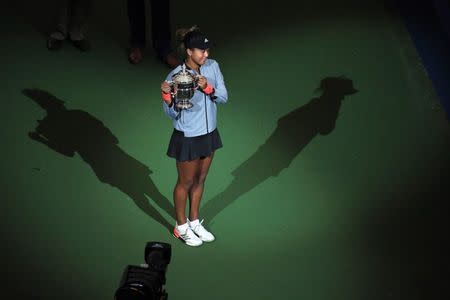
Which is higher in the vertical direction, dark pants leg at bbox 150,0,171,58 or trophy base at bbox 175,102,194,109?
dark pants leg at bbox 150,0,171,58

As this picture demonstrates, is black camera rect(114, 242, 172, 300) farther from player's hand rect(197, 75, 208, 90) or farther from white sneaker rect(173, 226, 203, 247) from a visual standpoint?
white sneaker rect(173, 226, 203, 247)

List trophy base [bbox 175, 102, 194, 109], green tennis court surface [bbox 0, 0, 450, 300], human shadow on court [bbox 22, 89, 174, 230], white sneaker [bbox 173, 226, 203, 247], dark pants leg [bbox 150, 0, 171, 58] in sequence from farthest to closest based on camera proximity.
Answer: dark pants leg [bbox 150, 0, 171, 58]
human shadow on court [bbox 22, 89, 174, 230]
white sneaker [bbox 173, 226, 203, 247]
green tennis court surface [bbox 0, 0, 450, 300]
trophy base [bbox 175, 102, 194, 109]

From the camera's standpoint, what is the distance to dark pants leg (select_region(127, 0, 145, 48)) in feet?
29.6

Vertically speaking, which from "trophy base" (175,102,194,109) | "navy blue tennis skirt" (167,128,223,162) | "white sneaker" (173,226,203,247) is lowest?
"white sneaker" (173,226,203,247)

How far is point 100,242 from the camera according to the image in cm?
682

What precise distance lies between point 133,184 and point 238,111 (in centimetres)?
156

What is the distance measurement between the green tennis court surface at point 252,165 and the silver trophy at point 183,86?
140 centimetres

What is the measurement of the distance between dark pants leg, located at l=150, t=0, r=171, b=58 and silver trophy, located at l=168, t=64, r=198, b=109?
308 cm

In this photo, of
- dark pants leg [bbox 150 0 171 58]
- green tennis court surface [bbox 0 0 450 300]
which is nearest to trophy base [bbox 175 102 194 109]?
green tennis court surface [bbox 0 0 450 300]

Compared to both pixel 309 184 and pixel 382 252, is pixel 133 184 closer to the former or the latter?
pixel 309 184

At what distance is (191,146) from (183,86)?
23.4 inches

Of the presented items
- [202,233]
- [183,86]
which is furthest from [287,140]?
[183,86]

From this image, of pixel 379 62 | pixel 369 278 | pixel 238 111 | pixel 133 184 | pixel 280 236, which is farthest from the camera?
pixel 379 62

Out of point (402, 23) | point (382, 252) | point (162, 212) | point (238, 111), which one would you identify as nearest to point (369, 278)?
point (382, 252)
